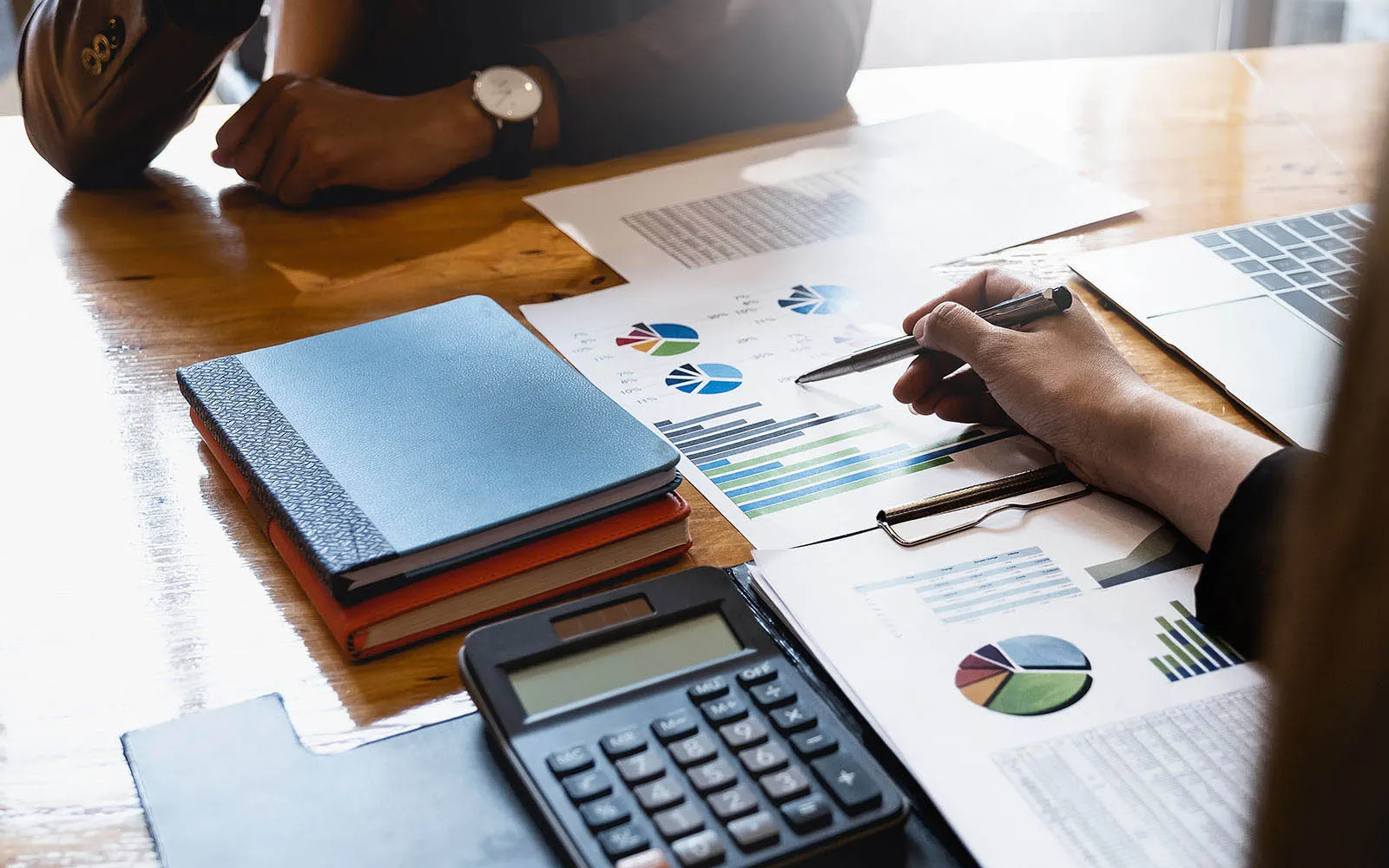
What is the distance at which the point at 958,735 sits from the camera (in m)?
0.51

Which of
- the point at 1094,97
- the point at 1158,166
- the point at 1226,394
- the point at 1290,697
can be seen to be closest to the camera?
the point at 1290,697

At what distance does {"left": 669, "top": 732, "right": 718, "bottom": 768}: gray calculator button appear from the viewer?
46 cm

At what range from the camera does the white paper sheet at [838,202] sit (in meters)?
1.03

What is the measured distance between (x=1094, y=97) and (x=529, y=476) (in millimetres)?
939

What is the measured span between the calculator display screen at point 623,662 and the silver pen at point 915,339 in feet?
0.97

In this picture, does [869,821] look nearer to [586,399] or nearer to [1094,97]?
[586,399]

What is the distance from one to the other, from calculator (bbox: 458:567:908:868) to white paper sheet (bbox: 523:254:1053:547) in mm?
135

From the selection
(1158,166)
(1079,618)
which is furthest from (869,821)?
(1158,166)

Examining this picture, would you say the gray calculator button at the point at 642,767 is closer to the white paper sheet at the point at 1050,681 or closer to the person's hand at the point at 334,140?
the white paper sheet at the point at 1050,681

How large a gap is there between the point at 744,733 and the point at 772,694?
0.08 feet

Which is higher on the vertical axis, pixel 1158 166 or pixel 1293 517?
pixel 1293 517

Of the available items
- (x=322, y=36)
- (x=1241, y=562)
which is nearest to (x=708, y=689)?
(x=1241, y=562)

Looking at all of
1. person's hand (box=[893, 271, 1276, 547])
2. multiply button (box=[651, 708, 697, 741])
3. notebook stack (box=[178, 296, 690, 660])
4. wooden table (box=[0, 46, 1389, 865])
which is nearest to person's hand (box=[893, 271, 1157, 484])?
person's hand (box=[893, 271, 1276, 547])

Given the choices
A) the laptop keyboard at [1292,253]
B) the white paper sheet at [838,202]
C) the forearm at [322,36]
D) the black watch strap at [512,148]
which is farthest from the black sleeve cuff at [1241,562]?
the forearm at [322,36]
